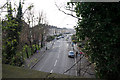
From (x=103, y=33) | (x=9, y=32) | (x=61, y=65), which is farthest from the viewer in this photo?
(x=61, y=65)

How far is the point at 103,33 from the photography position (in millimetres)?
1994

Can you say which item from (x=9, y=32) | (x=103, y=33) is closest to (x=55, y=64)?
(x=9, y=32)

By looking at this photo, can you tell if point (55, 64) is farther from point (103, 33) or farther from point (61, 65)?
point (103, 33)

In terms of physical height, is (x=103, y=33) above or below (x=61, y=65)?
above

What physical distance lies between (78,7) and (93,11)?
1.19 feet

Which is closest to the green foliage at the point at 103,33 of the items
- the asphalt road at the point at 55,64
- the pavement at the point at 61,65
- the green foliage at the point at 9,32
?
the pavement at the point at 61,65

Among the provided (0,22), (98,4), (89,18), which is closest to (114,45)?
(89,18)

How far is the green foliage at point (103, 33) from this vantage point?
1922 mm

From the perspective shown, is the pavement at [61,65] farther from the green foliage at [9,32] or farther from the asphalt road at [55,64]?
the green foliage at [9,32]

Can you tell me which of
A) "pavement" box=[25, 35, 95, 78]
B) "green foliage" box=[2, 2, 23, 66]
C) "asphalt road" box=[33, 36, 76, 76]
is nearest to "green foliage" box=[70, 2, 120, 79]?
"pavement" box=[25, 35, 95, 78]

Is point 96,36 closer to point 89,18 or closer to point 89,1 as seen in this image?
point 89,18

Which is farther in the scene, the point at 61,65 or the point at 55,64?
the point at 55,64

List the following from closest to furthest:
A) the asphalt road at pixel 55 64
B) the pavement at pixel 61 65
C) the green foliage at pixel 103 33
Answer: the green foliage at pixel 103 33, the pavement at pixel 61 65, the asphalt road at pixel 55 64

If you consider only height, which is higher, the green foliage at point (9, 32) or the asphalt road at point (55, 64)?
the green foliage at point (9, 32)
